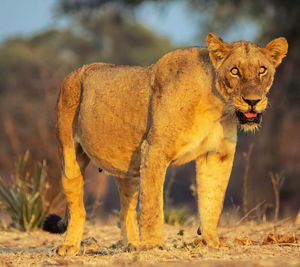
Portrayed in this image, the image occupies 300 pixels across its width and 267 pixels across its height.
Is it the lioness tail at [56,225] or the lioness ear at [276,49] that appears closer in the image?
the lioness ear at [276,49]

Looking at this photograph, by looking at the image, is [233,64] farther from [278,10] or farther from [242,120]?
[278,10]

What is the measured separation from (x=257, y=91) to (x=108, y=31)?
108 feet

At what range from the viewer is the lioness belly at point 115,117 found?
4.87 m

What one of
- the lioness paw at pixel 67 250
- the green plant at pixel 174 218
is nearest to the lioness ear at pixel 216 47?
the lioness paw at pixel 67 250

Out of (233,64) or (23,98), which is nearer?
(233,64)

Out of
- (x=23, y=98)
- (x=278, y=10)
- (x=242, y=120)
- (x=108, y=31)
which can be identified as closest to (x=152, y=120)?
(x=242, y=120)

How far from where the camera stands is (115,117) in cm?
505

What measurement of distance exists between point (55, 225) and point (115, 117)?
53.1 inches

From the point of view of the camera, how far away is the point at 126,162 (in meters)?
5.00

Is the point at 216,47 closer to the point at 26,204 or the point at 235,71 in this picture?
the point at 235,71

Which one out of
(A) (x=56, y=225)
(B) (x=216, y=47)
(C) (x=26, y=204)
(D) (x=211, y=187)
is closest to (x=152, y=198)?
(D) (x=211, y=187)

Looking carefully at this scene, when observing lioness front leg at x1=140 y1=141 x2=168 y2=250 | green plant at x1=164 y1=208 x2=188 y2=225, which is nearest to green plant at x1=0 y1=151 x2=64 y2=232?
green plant at x1=164 y1=208 x2=188 y2=225

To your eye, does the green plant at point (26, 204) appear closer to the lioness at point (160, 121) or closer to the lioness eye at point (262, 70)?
the lioness at point (160, 121)

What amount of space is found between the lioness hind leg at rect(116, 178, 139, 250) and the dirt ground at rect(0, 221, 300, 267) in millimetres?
136
